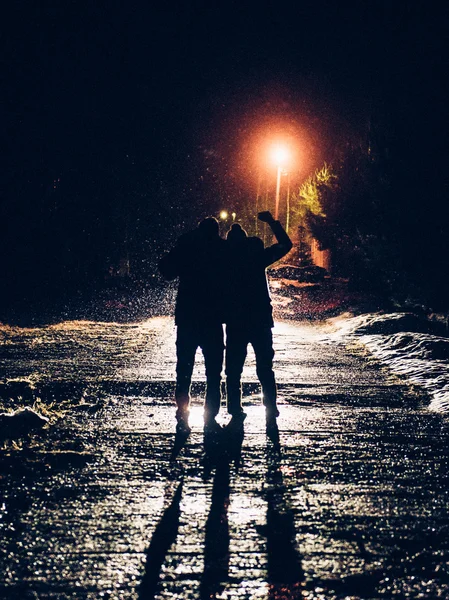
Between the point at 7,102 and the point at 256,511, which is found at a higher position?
the point at 7,102

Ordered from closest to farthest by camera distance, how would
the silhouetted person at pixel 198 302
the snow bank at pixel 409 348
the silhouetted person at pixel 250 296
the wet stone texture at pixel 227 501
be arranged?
the wet stone texture at pixel 227 501 → the silhouetted person at pixel 198 302 → the silhouetted person at pixel 250 296 → the snow bank at pixel 409 348

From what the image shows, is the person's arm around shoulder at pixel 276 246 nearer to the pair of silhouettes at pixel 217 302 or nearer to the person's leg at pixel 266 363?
the pair of silhouettes at pixel 217 302

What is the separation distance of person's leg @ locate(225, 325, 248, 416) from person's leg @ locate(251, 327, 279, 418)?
0.40 feet

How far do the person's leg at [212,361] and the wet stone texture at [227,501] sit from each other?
0.26 metres

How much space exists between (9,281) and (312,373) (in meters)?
15.1

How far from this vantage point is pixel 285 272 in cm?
3572

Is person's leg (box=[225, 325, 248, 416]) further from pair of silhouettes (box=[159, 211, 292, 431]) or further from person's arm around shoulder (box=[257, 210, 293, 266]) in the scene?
person's arm around shoulder (box=[257, 210, 293, 266])

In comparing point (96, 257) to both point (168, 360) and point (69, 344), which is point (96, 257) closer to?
point (69, 344)

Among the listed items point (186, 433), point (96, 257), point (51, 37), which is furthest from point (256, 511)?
point (96, 257)

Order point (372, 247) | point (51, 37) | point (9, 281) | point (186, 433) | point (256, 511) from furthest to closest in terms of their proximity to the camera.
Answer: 1. point (9, 281)
2. point (51, 37)
3. point (372, 247)
4. point (186, 433)
5. point (256, 511)

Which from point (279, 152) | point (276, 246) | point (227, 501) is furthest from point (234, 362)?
point (279, 152)

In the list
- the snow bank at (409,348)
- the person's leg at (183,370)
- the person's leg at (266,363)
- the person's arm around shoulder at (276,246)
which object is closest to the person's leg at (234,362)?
the person's leg at (266,363)

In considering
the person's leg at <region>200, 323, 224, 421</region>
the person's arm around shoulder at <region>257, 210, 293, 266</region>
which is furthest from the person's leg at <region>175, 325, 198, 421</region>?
the person's arm around shoulder at <region>257, 210, 293, 266</region>

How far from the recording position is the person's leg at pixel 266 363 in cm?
605
